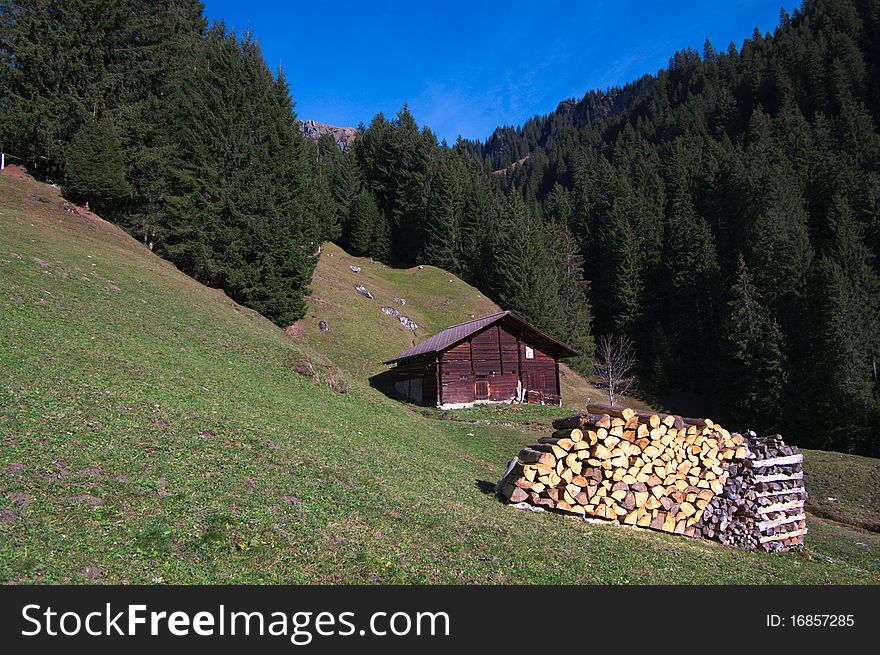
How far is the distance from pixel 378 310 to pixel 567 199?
73.9 m

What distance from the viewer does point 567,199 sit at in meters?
112

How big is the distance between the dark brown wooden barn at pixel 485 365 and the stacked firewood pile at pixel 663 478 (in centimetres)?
2447

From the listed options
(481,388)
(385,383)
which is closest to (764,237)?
(481,388)

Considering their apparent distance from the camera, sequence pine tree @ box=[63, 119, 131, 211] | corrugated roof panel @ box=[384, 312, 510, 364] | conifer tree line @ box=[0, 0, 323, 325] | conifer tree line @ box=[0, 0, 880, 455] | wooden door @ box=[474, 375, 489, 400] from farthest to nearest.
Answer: wooden door @ box=[474, 375, 489, 400]
corrugated roof panel @ box=[384, 312, 510, 364]
conifer tree line @ box=[0, 0, 880, 455]
conifer tree line @ box=[0, 0, 323, 325]
pine tree @ box=[63, 119, 131, 211]

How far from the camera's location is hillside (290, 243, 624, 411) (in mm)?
42750

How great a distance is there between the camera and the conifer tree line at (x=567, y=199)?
34531mm

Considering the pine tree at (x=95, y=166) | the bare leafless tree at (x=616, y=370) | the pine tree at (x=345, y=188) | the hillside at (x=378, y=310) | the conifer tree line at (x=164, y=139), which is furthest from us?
the pine tree at (x=345, y=188)

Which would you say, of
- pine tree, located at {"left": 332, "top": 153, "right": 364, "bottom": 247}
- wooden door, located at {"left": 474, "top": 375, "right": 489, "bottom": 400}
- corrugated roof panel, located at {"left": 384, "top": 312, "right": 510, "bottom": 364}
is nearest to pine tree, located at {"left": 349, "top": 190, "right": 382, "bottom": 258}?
pine tree, located at {"left": 332, "top": 153, "right": 364, "bottom": 247}

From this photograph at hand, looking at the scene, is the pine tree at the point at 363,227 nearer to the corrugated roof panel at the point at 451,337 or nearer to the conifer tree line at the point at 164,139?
the conifer tree line at the point at 164,139

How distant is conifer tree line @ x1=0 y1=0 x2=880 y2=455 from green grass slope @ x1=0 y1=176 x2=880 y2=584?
1794 cm

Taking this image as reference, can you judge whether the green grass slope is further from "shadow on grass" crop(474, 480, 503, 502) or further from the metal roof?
the metal roof

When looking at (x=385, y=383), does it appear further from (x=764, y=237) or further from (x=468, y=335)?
(x=764, y=237)

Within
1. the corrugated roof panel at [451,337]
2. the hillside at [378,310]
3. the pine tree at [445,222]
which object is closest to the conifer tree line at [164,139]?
the hillside at [378,310]

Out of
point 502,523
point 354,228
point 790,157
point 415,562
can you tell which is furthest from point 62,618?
point 790,157
